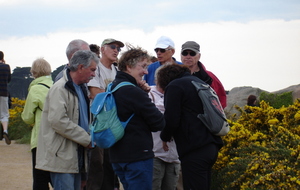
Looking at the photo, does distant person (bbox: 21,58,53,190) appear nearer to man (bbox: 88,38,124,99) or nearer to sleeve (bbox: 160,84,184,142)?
man (bbox: 88,38,124,99)

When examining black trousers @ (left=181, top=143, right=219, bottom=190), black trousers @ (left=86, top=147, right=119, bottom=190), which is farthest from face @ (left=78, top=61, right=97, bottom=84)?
black trousers @ (left=86, top=147, right=119, bottom=190)

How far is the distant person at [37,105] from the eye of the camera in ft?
18.6

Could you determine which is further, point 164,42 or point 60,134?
point 164,42

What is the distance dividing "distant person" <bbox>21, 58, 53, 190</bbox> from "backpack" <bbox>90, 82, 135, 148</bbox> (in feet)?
3.64

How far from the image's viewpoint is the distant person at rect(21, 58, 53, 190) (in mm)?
5656

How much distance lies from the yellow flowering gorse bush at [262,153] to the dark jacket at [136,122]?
1.62m

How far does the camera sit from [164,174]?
605 centimetres

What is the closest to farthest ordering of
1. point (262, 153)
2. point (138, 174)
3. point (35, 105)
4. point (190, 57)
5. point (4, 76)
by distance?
point (138, 174) → point (35, 105) → point (262, 153) → point (190, 57) → point (4, 76)

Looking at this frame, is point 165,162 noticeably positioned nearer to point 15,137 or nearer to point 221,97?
point 221,97

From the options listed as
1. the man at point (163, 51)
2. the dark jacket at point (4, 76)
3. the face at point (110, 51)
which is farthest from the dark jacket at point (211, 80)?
the dark jacket at point (4, 76)

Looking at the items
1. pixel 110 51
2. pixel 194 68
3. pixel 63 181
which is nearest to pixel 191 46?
Result: pixel 194 68

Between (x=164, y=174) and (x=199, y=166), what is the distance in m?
1.08

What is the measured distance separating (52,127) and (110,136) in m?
0.64

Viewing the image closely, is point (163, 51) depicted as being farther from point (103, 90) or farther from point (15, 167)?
point (15, 167)
